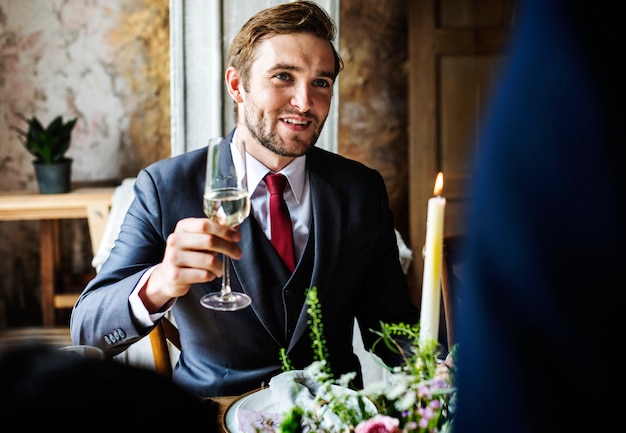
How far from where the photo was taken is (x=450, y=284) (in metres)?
1.93

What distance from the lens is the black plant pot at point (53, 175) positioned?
12.0 ft

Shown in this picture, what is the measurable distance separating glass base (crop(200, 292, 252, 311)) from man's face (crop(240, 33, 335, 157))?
1.49 feet

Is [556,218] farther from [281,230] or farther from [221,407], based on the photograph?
[281,230]

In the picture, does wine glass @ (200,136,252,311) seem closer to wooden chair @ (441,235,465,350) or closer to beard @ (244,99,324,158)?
beard @ (244,99,324,158)

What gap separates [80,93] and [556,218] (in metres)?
4.12

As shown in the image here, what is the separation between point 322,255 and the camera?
1655mm

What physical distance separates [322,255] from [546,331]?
133 cm

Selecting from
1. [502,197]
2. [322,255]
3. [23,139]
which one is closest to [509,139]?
[502,197]

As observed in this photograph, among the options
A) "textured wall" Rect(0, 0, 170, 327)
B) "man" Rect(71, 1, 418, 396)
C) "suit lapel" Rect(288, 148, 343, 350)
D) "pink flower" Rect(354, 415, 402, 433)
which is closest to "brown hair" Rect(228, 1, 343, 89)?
"man" Rect(71, 1, 418, 396)

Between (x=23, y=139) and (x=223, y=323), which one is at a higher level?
(x=23, y=139)

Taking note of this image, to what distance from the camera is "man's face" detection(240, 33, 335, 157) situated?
1.68 metres

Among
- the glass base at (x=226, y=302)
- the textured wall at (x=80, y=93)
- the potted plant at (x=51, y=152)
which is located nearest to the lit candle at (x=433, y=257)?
the glass base at (x=226, y=302)

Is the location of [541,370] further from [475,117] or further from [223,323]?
[475,117]

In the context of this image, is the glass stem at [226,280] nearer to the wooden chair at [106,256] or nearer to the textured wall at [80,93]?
the wooden chair at [106,256]
